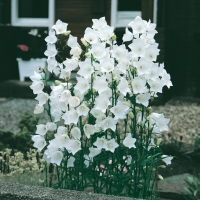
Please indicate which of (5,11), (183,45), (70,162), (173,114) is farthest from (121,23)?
(70,162)

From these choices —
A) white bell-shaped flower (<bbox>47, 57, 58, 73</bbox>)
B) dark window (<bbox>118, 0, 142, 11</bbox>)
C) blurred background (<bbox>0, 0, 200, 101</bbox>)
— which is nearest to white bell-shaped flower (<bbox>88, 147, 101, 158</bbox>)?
white bell-shaped flower (<bbox>47, 57, 58, 73</bbox>)

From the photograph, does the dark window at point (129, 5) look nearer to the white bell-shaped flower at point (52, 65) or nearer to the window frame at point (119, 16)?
the window frame at point (119, 16)

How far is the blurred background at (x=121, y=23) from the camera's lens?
1024 centimetres

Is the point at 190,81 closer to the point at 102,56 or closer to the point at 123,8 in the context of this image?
the point at 123,8

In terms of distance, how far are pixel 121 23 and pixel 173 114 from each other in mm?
2450

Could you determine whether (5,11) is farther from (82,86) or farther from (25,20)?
(82,86)

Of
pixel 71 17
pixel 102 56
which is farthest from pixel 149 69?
pixel 71 17

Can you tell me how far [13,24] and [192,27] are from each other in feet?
11.0

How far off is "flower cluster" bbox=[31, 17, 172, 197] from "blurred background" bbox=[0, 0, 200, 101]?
6338mm

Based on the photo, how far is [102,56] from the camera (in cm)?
307

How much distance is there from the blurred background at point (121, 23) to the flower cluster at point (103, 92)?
634 centimetres

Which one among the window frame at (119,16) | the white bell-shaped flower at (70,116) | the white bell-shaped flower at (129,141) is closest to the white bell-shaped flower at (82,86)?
the white bell-shaped flower at (70,116)

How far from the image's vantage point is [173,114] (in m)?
8.79

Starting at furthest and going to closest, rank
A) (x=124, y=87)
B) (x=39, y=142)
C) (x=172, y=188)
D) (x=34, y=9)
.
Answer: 1. (x=34, y=9)
2. (x=172, y=188)
3. (x=39, y=142)
4. (x=124, y=87)
